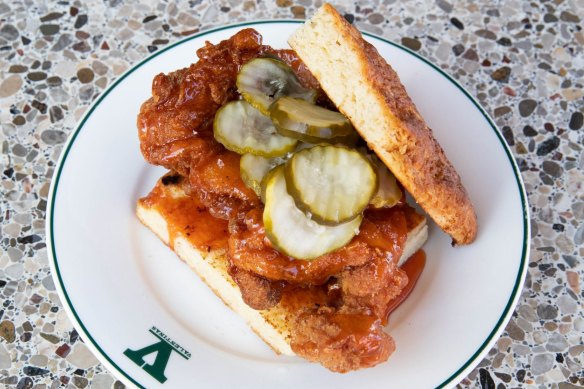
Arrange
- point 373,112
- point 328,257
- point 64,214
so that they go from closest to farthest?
point 373,112, point 328,257, point 64,214

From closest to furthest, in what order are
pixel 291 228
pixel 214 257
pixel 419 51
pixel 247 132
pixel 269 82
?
pixel 291 228 → pixel 247 132 → pixel 269 82 → pixel 214 257 → pixel 419 51

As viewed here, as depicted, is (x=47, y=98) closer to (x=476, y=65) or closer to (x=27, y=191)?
(x=27, y=191)

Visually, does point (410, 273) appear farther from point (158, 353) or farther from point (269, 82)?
point (158, 353)

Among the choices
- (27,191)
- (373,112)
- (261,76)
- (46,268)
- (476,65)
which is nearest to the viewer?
(373,112)

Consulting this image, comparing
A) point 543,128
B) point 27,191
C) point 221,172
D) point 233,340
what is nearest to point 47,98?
point 27,191

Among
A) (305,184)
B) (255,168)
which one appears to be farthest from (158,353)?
(305,184)

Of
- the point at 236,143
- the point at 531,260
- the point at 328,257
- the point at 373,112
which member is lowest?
the point at 531,260
